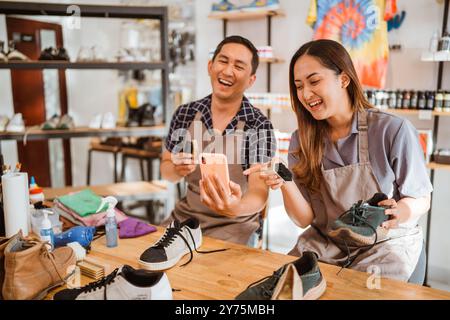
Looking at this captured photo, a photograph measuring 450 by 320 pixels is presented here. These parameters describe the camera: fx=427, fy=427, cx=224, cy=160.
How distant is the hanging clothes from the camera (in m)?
3.34

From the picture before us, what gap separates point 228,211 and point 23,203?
843 mm

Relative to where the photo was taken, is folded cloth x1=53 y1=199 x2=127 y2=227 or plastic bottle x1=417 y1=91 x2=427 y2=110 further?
plastic bottle x1=417 y1=91 x2=427 y2=110

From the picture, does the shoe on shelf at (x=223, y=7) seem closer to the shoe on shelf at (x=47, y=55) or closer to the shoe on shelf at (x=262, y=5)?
the shoe on shelf at (x=262, y=5)

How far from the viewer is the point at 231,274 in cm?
139

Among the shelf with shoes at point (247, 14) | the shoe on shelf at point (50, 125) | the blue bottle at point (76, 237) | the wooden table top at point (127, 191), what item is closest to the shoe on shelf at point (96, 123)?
the shoe on shelf at point (50, 125)

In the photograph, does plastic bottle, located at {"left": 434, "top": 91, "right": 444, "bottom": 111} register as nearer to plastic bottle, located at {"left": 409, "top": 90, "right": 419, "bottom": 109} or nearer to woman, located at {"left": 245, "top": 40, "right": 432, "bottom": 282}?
plastic bottle, located at {"left": 409, "top": 90, "right": 419, "bottom": 109}

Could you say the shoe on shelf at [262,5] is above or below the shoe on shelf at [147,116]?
above

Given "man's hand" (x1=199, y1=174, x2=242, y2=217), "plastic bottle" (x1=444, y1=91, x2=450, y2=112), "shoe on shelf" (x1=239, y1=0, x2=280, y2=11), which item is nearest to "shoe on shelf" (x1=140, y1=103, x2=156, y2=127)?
"shoe on shelf" (x1=239, y1=0, x2=280, y2=11)

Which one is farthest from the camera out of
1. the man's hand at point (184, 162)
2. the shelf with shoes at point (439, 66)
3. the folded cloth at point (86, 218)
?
the shelf with shoes at point (439, 66)

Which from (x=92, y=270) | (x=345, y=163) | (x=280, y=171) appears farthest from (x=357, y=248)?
(x=92, y=270)

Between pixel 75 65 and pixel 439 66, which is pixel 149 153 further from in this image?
Result: pixel 439 66

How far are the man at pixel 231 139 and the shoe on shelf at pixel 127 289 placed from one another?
83cm

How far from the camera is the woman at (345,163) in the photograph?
1686 millimetres

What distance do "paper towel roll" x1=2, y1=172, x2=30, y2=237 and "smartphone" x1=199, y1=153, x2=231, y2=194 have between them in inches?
28.1
